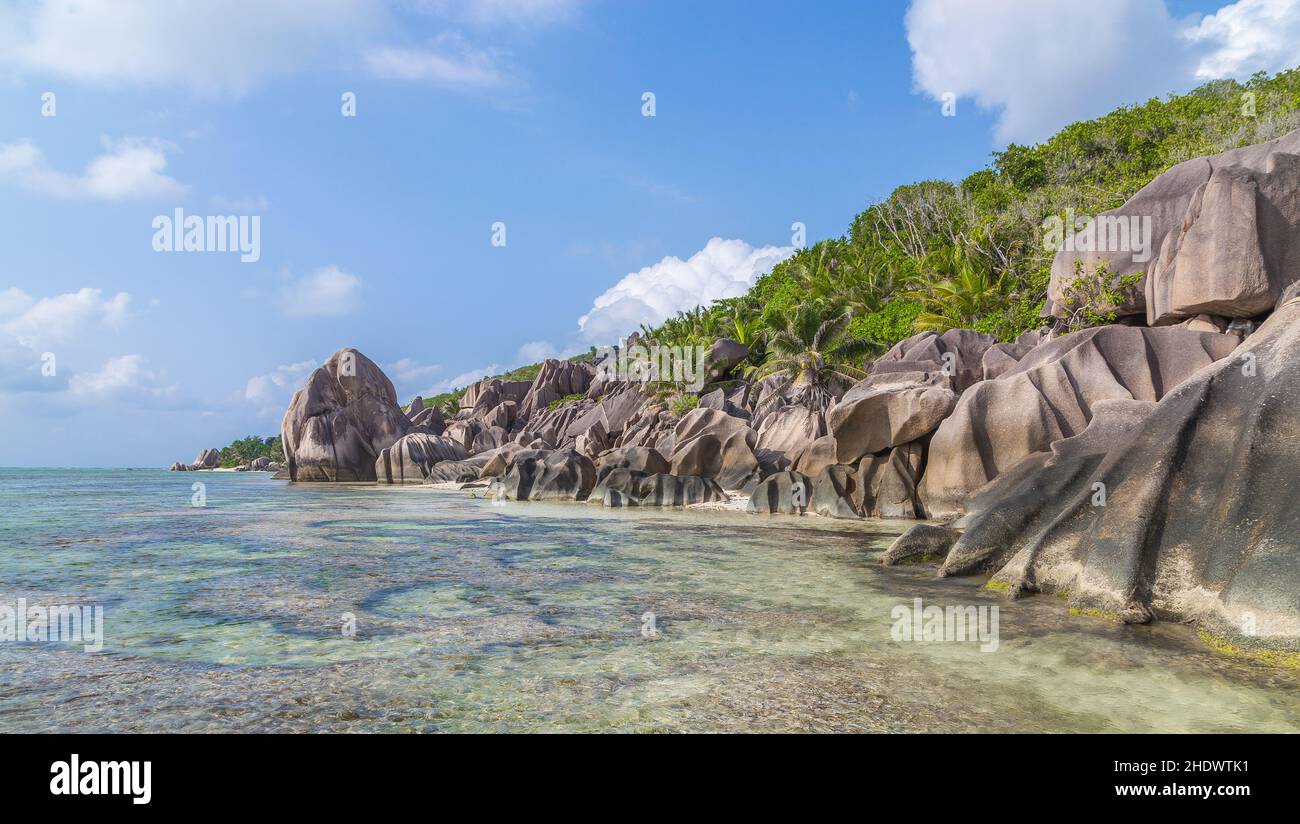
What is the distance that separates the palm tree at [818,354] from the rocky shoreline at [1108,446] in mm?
1261

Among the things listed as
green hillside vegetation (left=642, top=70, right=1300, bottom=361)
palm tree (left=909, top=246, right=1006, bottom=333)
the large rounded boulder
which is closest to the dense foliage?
the large rounded boulder

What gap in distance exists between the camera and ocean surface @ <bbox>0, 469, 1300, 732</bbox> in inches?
181

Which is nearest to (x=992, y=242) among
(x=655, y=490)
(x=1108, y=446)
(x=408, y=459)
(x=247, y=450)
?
(x=655, y=490)

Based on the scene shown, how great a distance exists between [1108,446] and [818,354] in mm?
24183

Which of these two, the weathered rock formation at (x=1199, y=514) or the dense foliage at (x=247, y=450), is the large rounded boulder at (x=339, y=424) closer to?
the weathered rock formation at (x=1199, y=514)

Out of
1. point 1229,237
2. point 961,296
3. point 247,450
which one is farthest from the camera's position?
point 247,450

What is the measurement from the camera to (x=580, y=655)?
20.1 feet

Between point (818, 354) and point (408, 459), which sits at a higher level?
point (818, 354)

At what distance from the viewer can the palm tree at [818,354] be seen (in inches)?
1318

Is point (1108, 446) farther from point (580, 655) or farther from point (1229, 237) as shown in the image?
point (580, 655)

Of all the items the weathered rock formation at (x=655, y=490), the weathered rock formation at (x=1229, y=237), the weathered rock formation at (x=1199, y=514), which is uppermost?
the weathered rock formation at (x=1229, y=237)

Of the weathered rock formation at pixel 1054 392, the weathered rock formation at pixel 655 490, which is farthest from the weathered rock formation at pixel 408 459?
the weathered rock formation at pixel 1054 392

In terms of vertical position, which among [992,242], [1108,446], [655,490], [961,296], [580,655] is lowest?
[655,490]

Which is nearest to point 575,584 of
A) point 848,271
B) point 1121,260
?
point 1121,260
